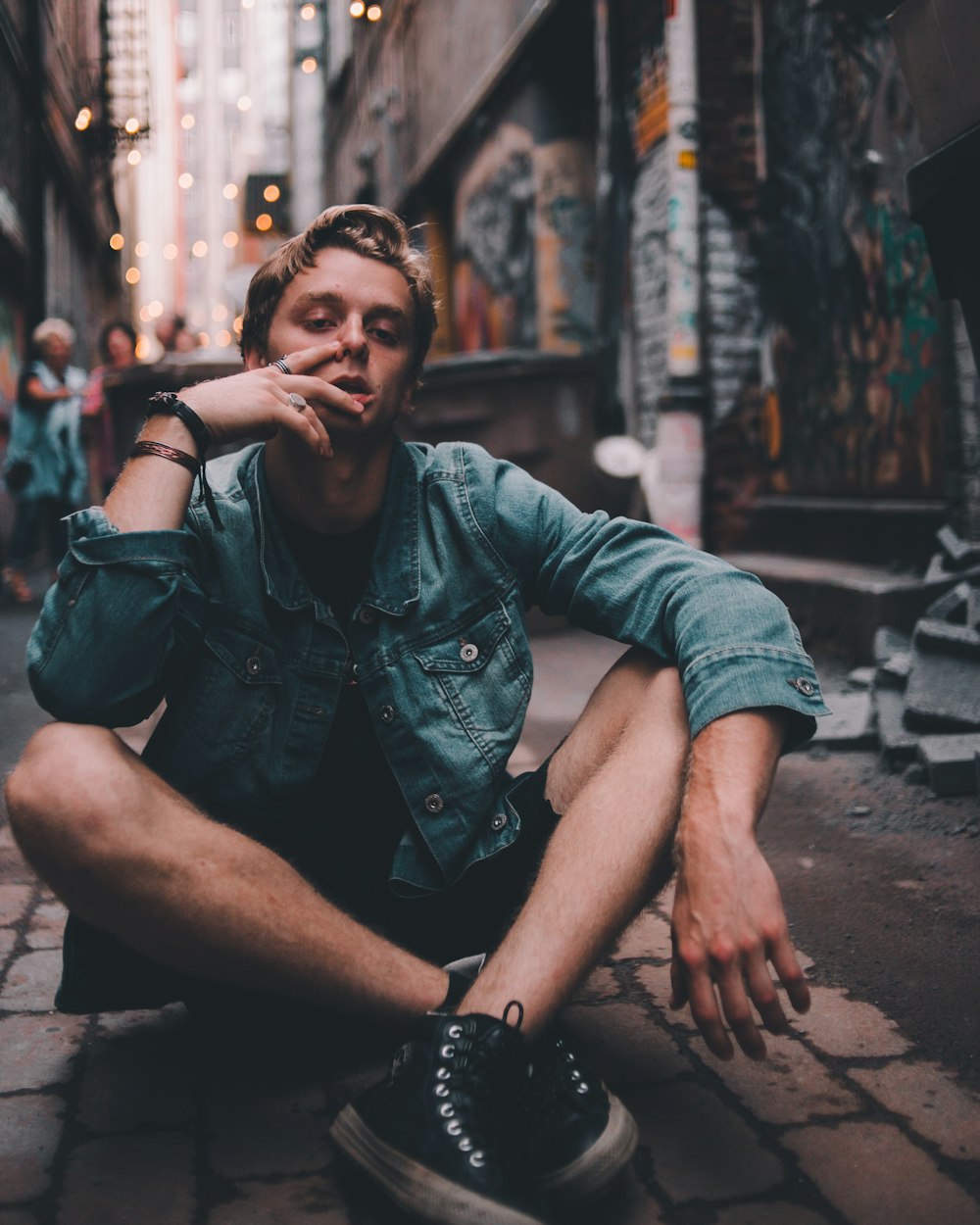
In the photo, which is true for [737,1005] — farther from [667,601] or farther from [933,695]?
[933,695]

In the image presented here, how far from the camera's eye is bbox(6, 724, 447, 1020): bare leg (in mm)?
1641

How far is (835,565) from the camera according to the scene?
5.92 metres

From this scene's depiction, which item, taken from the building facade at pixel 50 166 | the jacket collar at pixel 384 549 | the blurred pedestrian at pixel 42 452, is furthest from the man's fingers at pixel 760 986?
the building facade at pixel 50 166

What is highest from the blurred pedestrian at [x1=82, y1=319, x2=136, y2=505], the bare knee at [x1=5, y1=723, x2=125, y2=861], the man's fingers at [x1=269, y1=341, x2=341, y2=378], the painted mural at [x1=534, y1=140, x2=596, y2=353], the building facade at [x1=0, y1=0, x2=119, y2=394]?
the building facade at [x1=0, y1=0, x2=119, y2=394]

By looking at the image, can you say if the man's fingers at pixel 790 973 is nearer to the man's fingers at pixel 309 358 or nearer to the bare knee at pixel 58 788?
the bare knee at pixel 58 788

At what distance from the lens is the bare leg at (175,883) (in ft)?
5.38

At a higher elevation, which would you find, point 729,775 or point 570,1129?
point 729,775

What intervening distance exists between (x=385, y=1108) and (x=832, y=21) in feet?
20.2

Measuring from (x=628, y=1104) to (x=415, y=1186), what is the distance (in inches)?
20.1

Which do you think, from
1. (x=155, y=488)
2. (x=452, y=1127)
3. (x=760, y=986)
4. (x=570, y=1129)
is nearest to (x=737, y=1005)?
(x=760, y=986)

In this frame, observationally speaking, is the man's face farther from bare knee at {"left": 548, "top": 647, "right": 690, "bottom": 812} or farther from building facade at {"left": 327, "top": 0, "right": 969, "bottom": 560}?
building facade at {"left": 327, "top": 0, "right": 969, "bottom": 560}

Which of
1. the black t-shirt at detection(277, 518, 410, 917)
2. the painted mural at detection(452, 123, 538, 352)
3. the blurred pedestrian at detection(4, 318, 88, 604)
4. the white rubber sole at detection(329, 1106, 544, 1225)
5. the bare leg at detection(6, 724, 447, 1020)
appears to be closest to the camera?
the white rubber sole at detection(329, 1106, 544, 1225)

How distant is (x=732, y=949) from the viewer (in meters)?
1.58

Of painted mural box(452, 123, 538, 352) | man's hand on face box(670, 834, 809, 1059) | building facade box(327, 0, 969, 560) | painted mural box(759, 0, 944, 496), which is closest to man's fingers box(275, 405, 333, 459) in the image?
man's hand on face box(670, 834, 809, 1059)
